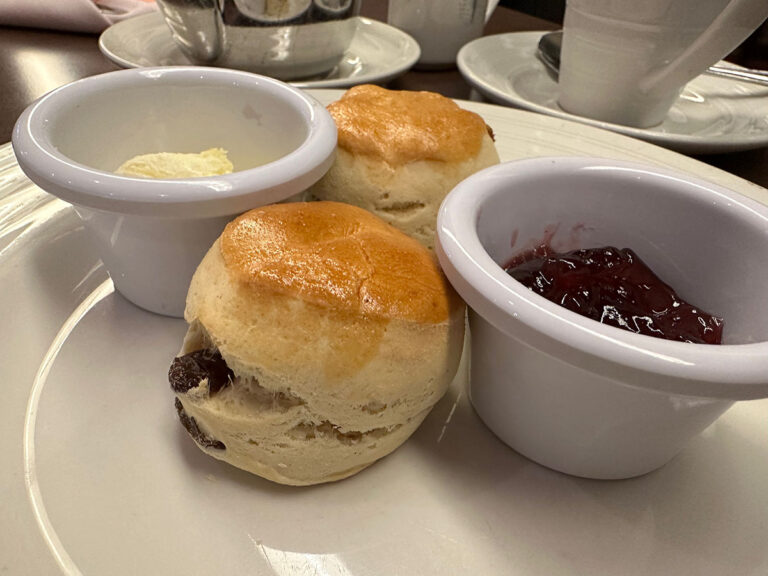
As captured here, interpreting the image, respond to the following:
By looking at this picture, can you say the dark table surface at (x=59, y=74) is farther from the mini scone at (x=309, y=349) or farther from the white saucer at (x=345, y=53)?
the mini scone at (x=309, y=349)

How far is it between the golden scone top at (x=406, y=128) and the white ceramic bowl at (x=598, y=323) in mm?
221

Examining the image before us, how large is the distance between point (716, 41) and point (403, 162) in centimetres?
121

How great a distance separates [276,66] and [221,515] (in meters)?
1.83

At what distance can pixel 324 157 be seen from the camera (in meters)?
1.24

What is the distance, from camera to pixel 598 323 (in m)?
0.81

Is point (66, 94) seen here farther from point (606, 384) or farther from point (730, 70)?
point (730, 70)

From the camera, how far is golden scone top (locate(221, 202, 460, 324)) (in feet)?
2.97

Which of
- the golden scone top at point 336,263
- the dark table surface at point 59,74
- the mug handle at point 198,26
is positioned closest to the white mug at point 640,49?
the dark table surface at point 59,74

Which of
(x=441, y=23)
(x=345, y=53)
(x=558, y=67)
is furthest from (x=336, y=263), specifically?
(x=441, y=23)

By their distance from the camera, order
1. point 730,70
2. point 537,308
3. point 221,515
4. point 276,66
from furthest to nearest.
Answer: point 730,70, point 276,66, point 221,515, point 537,308

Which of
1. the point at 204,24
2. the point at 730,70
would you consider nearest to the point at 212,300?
the point at 204,24

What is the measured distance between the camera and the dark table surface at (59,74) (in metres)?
2.12

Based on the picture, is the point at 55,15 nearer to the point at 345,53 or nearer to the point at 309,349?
the point at 345,53

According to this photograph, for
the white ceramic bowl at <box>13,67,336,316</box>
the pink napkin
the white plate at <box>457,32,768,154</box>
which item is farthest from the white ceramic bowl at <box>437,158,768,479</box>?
the pink napkin
